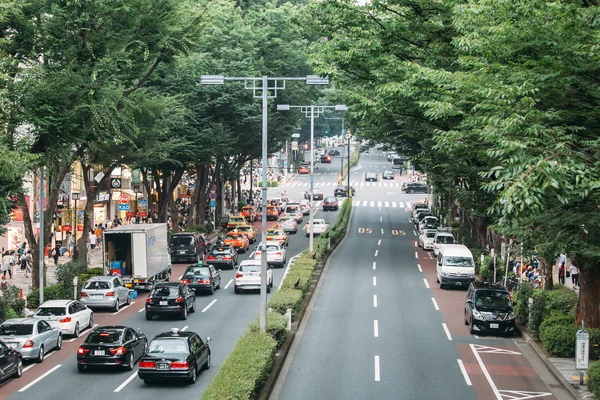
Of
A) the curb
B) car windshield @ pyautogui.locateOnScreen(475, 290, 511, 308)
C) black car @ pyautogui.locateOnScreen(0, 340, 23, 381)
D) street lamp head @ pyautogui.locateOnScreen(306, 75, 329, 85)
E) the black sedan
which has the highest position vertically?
street lamp head @ pyautogui.locateOnScreen(306, 75, 329, 85)

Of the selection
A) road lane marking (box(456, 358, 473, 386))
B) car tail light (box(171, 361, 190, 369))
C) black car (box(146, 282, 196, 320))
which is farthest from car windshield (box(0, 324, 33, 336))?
road lane marking (box(456, 358, 473, 386))

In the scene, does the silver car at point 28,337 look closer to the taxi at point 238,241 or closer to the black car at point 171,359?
the black car at point 171,359

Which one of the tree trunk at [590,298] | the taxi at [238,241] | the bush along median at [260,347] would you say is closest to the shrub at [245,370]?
the bush along median at [260,347]

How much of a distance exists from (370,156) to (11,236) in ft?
446

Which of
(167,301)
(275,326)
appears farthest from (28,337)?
(167,301)

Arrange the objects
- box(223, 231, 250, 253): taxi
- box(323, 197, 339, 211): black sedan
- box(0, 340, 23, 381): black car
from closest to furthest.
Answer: box(0, 340, 23, 381): black car
box(223, 231, 250, 253): taxi
box(323, 197, 339, 211): black sedan

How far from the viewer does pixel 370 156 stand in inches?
7219

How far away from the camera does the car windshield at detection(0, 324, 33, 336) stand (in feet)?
85.5

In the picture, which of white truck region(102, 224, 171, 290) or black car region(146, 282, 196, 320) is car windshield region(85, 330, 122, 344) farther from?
white truck region(102, 224, 171, 290)

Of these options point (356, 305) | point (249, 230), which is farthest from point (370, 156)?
point (356, 305)

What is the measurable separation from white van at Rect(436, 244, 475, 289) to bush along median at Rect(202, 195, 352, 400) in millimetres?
6586

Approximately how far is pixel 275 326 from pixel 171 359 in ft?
13.7

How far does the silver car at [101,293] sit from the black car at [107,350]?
34.8ft

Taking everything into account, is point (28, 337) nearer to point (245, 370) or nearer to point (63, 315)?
point (63, 315)
